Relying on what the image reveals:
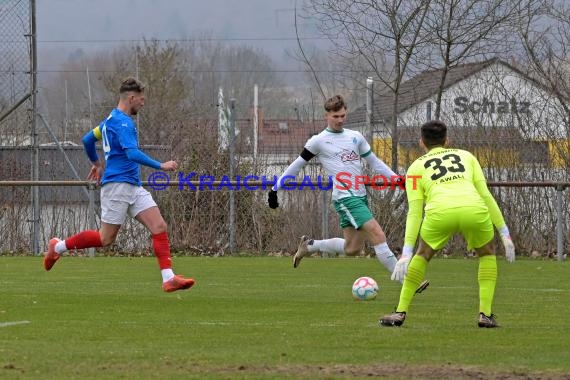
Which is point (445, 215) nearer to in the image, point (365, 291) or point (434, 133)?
point (434, 133)

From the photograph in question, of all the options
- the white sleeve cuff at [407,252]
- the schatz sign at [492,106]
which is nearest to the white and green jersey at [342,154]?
the white sleeve cuff at [407,252]

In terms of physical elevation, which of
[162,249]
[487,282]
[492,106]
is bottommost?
[487,282]

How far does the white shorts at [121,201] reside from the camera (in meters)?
11.5

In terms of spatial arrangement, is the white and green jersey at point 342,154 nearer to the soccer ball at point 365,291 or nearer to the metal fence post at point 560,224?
the soccer ball at point 365,291

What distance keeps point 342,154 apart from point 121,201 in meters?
2.49

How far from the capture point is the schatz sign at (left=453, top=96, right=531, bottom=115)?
21695 mm

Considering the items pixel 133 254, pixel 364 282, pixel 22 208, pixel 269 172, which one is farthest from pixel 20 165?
Answer: pixel 364 282

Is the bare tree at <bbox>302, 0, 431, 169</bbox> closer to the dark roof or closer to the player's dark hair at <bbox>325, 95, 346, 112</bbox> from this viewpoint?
the dark roof

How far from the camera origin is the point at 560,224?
19812 millimetres

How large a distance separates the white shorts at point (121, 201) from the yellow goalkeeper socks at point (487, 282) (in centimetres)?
360

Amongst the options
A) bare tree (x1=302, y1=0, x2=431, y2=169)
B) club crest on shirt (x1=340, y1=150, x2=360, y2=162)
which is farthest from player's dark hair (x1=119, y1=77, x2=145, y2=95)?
bare tree (x1=302, y1=0, x2=431, y2=169)

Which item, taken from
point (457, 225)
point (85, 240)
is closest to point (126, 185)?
point (85, 240)

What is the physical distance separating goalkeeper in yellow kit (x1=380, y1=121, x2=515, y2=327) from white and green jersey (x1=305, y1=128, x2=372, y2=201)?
10.5 ft

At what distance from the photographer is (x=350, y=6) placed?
24.1 metres
